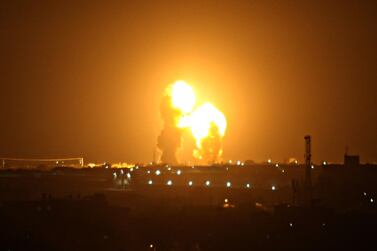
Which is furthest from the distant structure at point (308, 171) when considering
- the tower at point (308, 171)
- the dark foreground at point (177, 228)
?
the dark foreground at point (177, 228)

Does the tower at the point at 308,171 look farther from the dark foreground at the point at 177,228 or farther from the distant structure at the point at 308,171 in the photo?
the dark foreground at the point at 177,228

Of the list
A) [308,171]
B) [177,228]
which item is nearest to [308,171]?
[308,171]

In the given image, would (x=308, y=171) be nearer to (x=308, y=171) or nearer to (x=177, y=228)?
(x=308, y=171)

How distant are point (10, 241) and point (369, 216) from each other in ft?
153

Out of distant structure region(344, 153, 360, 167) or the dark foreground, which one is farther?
distant structure region(344, 153, 360, 167)

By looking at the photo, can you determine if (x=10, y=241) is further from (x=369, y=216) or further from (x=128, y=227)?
(x=369, y=216)

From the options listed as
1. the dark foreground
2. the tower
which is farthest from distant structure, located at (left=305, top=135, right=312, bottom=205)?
the dark foreground

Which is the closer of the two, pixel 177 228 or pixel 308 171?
pixel 177 228

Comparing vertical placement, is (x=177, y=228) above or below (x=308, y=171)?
below

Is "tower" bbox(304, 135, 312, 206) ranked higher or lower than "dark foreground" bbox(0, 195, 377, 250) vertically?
higher

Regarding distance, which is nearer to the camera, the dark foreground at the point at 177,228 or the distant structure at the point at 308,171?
the dark foreground at the point at 177,228

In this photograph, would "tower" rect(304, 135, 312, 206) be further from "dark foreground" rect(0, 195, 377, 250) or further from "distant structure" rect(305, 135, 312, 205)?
"dark foreground" rect(0, 195, 377, 250)

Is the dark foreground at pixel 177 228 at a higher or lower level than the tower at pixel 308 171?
lower

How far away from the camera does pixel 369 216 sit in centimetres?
11106
